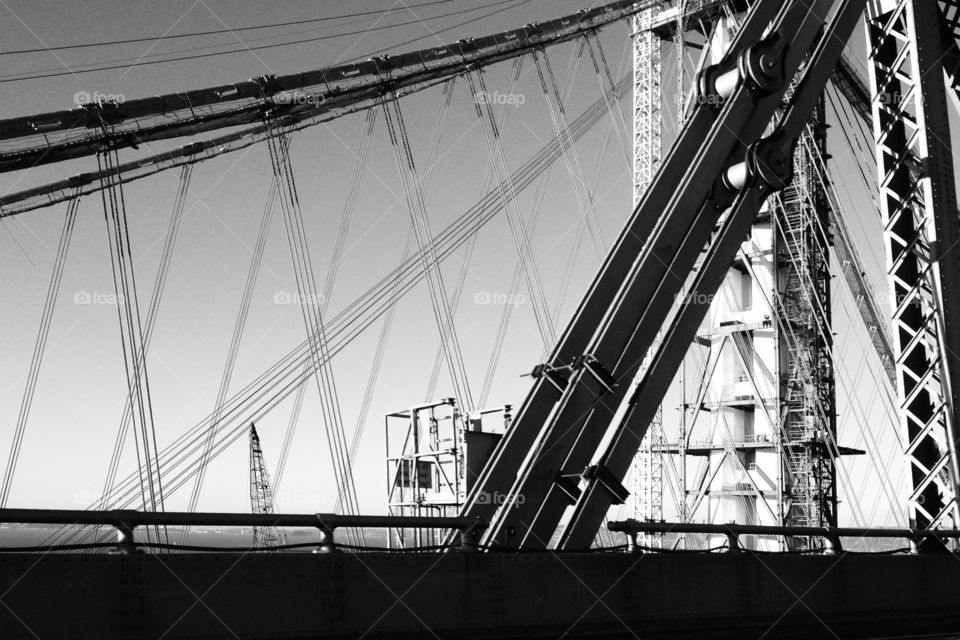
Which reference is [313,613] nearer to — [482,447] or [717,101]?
[482,447]

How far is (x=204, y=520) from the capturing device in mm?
8203

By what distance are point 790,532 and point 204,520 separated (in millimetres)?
6703

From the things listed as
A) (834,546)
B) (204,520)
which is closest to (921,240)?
(834,546)

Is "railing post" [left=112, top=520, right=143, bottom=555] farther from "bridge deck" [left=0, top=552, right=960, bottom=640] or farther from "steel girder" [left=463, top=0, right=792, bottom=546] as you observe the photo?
"steel girder" [left=463, top=0, right=792, bottom=546]

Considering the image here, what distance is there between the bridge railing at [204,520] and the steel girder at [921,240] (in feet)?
23.7

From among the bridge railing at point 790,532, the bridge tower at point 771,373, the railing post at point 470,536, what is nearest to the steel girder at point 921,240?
the bridge railing at point 790,532

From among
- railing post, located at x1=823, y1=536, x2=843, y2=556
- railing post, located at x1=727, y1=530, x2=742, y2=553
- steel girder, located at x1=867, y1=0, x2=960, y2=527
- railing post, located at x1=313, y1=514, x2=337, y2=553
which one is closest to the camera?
railing post, located at x1=313, y1=514, x2=337, y2=553

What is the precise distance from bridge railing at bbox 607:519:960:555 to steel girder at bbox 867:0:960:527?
70 centimetres

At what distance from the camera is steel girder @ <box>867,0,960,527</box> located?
13.4 meters

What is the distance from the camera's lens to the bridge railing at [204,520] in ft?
24.4

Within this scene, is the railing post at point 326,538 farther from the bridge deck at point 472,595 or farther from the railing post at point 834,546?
the railing post at point 834,546

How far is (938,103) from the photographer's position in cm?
1433

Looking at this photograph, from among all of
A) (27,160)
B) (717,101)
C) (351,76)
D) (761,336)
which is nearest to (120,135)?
(27,160)

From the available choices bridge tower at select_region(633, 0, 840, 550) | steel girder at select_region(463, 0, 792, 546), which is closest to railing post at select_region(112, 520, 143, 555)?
steel girder at select_region(463, 0, 792, 546)
